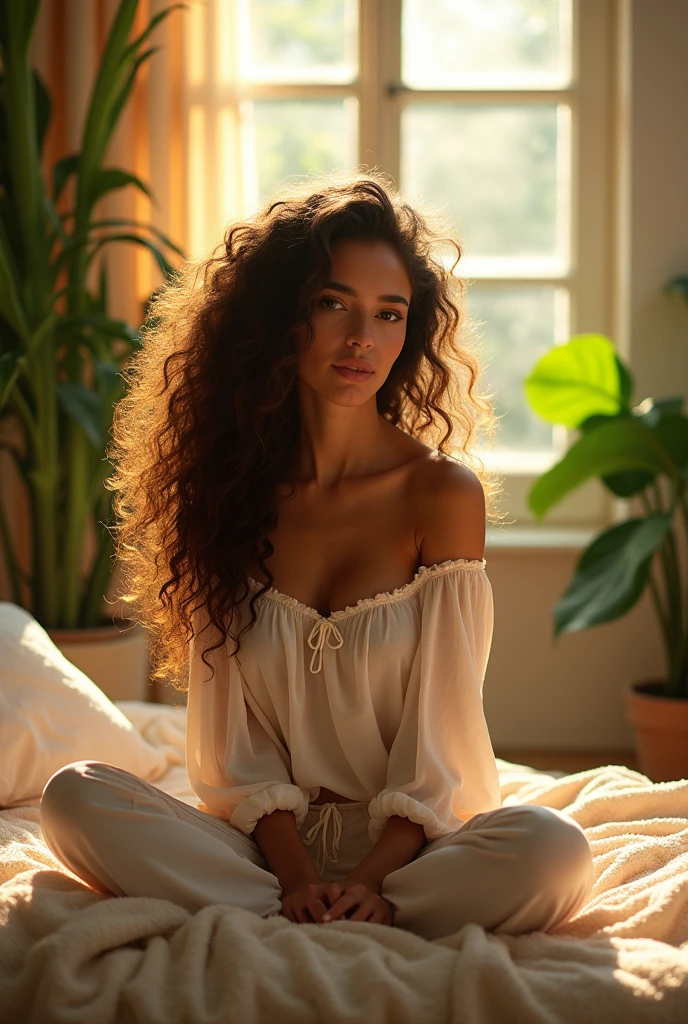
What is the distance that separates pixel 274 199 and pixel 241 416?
35 centimetres

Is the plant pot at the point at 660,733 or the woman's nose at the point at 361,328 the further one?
the plant pot at the point at 660,733

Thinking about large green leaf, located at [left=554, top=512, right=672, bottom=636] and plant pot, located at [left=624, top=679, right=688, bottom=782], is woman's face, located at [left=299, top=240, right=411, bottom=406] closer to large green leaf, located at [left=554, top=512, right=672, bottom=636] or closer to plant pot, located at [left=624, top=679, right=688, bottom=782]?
large green leaf, located at [left=554, top=512, right=672, bottom=636]

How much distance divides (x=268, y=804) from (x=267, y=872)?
0.10m

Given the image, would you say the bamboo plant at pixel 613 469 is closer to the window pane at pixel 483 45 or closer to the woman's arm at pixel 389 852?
the window pane at pixel 483 45

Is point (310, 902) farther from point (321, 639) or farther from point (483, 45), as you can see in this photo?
point (483, 45)

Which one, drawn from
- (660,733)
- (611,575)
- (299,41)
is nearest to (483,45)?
(299,41)

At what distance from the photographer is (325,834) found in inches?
72.8

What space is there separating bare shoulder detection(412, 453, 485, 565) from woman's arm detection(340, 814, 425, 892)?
39cm

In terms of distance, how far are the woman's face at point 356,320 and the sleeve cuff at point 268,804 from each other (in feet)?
1.93

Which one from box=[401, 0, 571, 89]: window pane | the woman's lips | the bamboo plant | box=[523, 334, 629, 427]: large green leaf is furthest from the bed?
box=[401, 0, 571, 89]: window pane

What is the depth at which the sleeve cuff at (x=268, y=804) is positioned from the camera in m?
1.80

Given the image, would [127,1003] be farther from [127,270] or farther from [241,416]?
[127,270]

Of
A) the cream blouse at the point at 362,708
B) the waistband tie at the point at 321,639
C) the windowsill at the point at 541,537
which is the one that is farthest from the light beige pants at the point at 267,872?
the windowsill at the point at 541,537

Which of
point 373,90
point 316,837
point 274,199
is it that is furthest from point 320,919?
point 373,90
